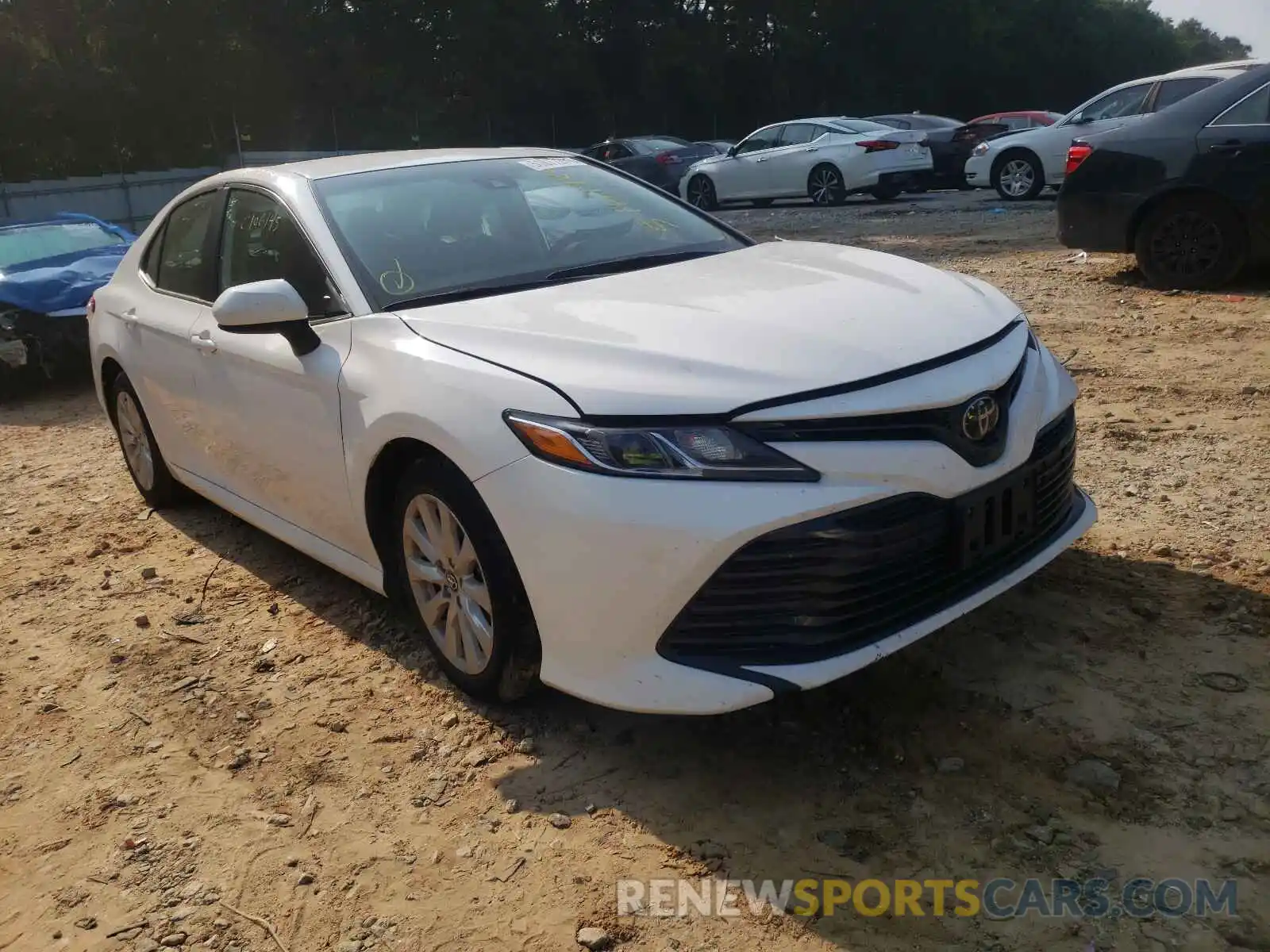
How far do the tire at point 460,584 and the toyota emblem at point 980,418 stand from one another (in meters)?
1.16

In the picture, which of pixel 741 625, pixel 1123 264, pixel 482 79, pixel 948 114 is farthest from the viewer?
pixel 948 114

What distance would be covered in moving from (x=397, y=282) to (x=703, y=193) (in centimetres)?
1708

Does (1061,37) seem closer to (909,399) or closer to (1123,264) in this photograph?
(1123,264)

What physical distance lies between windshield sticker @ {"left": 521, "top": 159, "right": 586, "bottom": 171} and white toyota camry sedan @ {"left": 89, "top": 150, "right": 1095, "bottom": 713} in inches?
2.1

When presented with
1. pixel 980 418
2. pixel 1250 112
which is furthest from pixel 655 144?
pixel 980 418

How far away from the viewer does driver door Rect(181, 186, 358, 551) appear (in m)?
3.55

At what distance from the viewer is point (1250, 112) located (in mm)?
7402

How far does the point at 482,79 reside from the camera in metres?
37.0

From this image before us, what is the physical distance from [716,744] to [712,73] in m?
42.1

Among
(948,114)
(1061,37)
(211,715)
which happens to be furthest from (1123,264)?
(1061,37)

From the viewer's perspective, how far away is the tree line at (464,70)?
98.5ft

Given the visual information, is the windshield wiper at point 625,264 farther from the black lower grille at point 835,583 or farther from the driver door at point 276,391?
the black lower grille at point 835,583

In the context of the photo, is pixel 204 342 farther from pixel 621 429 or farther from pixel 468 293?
pixel 621 429

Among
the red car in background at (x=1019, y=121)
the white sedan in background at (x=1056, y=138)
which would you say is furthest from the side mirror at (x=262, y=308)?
the red car in background at (x=1019, y=121)
